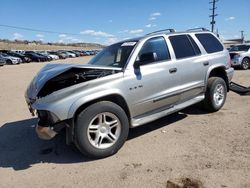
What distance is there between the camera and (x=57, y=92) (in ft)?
12.9

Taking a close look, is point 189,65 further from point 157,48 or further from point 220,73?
point 220,73

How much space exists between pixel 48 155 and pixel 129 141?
1.39 meters

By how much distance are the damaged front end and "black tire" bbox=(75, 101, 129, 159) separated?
20 cm

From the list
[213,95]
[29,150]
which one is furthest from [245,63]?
[29,150]

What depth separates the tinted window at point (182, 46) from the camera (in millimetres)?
5230

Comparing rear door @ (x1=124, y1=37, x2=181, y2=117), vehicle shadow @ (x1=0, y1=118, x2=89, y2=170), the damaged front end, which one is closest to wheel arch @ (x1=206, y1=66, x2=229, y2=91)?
rear door @ (x1=124, y1=37, x2=181, y2=117)

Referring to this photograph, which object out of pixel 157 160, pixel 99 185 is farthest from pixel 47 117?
pixel 157 160

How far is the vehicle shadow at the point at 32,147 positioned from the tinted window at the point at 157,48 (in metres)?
1.42

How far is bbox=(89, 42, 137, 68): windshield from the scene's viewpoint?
473 cm

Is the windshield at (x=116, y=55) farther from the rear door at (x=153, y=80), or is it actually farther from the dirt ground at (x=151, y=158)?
the dirt ground at (x=151, y=158)

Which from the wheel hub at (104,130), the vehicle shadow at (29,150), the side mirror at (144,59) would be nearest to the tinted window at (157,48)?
the side mirror at (144,59)

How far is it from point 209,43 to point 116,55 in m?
2.30

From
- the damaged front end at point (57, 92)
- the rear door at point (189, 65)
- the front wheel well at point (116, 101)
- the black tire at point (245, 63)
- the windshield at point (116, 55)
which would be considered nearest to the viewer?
the damaged front end at point (57, 92)

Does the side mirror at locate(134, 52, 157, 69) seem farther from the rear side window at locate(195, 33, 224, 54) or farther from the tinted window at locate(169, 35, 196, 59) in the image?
the rear side window at locate(195, 33, 224, 54)
